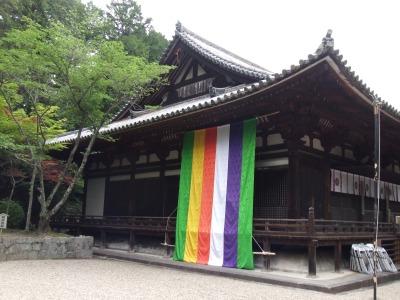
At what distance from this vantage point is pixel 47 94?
10984 millimetres

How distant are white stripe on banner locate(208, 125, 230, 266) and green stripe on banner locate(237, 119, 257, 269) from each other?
573mm

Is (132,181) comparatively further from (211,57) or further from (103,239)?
(211,57)

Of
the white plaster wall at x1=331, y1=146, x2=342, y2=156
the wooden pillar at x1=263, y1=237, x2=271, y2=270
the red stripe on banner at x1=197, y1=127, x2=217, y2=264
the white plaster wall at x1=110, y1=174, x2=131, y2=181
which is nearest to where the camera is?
the wooden pillar at x1=263, y1=237, x2=271, y2=270

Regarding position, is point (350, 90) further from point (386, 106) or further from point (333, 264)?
point (333, 264)

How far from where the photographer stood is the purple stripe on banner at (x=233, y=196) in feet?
29.4

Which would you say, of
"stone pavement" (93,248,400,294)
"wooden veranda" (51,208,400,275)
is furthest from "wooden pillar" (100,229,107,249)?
"stone pavement" (93,248,400,294)

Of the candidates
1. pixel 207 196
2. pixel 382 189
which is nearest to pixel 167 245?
pixel 207 196

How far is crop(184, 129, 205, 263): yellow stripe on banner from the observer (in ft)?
32.4

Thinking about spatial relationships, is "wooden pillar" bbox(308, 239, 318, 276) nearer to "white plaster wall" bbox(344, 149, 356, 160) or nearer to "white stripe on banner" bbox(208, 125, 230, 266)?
"white stripe on banner" bbox(208, 125, 230, 266)

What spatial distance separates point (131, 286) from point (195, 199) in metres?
3.72

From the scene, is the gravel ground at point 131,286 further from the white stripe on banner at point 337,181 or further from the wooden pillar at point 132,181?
the wooden pillar at point 132,181

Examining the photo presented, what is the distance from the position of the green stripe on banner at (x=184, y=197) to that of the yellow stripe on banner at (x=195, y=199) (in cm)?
16


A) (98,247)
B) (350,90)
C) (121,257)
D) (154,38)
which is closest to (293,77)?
(350,90)

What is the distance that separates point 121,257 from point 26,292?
16.9 feet
